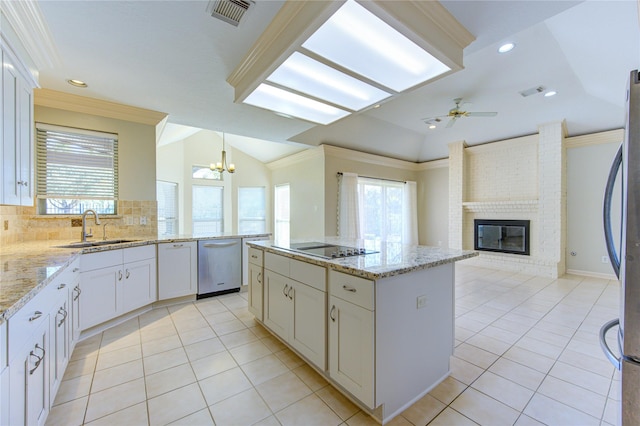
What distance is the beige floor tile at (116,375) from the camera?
6.21 feet

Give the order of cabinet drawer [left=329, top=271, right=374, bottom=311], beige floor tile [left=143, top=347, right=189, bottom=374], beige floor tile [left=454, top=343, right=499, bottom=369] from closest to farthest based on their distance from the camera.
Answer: cabinet drawer [left=329, top=271, right=374, bottom=311] → beige floor tile [left=143, top=347, right=189, bottom=374] → beige floor tile [left=454, top=343, right=499, bottom=369]

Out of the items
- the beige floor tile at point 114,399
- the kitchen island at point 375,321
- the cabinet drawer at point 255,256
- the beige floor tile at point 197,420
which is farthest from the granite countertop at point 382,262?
the beige floor tile at point 114,399

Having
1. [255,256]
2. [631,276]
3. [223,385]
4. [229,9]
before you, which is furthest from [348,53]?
[223,385]

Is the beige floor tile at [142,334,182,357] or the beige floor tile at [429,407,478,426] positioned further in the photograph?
the beige floor tile at [142,334,182,357]

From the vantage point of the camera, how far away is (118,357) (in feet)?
7.35

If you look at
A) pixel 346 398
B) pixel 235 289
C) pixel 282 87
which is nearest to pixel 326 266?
pixel 346 398

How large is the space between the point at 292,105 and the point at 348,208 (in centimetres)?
348

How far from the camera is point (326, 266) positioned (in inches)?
71.7

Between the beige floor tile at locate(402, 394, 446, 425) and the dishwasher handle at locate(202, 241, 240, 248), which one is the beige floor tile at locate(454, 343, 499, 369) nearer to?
the beige floor tile at locate(402, 394, 446, 425)

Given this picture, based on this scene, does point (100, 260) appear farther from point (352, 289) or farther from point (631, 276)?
point (631, 276)

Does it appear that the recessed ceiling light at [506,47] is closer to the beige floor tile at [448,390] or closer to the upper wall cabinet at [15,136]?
the beige floor tile at [448,390]

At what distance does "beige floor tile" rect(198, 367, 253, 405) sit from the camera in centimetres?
178

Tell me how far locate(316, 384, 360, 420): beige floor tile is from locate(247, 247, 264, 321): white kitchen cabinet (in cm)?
108

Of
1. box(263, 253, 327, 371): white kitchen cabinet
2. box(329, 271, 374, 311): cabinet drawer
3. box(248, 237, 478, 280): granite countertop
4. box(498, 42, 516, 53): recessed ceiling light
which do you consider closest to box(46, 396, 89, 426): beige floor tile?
box(263, 253, 327, 371): white kitchen cabinet
